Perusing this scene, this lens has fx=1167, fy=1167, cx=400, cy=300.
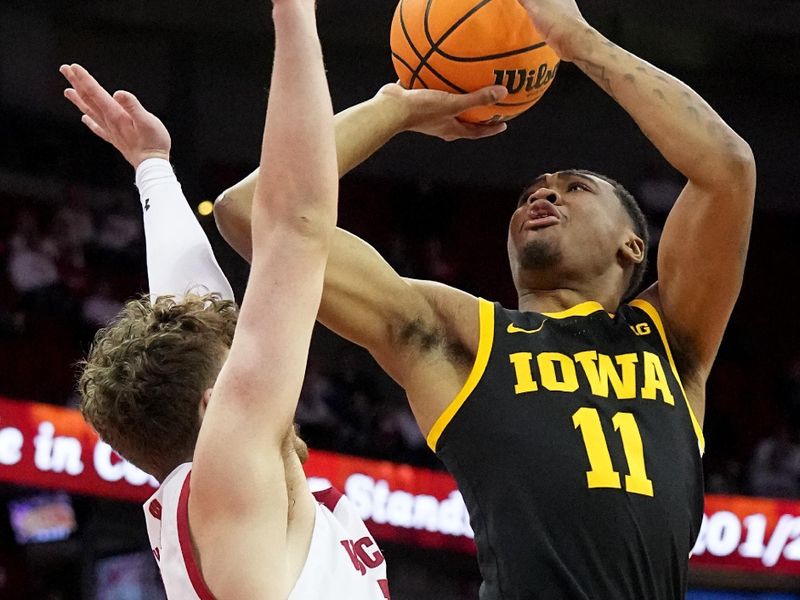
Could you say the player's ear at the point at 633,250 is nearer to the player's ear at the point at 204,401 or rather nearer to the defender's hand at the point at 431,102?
the defender's hand at the point at 431,102

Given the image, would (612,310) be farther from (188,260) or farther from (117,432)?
(117,432)

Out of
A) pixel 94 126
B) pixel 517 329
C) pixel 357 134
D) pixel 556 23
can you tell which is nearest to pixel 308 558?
pixel 517 329

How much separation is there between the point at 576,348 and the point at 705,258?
15.3 inches

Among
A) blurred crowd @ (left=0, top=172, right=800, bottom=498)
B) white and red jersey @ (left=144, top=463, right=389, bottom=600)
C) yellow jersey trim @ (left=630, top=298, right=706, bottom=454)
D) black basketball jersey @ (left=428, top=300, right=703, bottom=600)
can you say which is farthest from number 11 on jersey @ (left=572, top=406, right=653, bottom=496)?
blurred crowd @ (left=0, top=172, right=800, bottom=498)

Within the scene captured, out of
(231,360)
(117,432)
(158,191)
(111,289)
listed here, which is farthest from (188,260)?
(111,289)

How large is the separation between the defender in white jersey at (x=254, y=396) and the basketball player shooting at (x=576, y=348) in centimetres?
64

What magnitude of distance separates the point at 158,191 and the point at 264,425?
110cm

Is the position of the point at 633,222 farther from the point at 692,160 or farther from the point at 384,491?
the point at 384,491

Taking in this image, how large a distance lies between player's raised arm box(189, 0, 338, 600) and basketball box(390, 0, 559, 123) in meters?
1.12

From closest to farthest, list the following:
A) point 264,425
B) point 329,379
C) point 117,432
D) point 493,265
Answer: point 264,425, point 117,432, point 329,379, point 493,265

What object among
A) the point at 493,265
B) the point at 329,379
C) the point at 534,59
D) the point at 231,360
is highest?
the point at 534,59

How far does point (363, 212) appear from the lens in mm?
10867

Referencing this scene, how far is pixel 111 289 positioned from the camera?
364 inches

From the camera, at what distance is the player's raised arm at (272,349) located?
1607mm
